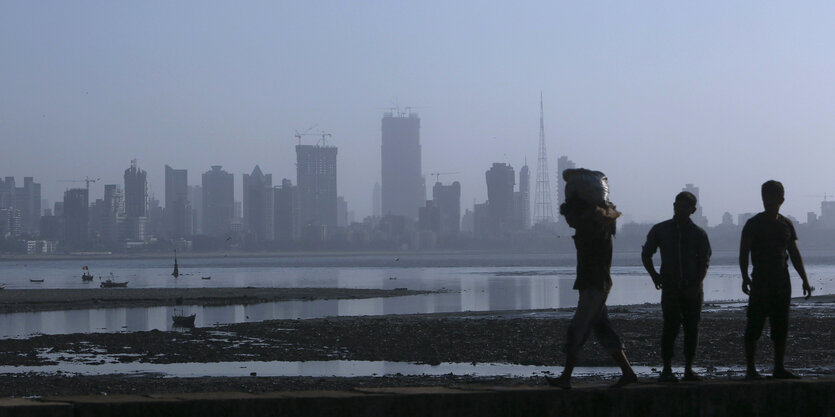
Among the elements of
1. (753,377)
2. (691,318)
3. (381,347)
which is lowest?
(381,347)

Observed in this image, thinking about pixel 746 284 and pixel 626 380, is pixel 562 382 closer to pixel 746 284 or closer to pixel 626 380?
pixel 626 380

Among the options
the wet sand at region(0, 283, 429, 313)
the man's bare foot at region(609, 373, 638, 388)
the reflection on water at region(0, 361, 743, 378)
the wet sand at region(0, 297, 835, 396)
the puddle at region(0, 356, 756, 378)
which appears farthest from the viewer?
the wet sand at region(0, 283, 429, 313)

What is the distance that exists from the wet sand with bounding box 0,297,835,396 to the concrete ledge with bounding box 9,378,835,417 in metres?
9.68

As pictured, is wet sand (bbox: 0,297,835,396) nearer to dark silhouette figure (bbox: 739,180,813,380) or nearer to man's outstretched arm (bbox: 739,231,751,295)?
dark silhouette figure (bbox: 739,180,813,380)

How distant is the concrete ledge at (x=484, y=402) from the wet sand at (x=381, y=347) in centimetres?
Result: 968

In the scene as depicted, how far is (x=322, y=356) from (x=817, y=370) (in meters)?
10.9

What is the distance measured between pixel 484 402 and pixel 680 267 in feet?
9.83

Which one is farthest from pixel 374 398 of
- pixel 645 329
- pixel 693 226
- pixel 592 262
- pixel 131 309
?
pixel 131 309

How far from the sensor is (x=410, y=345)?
27797 millimetres

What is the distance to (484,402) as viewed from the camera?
8.66m

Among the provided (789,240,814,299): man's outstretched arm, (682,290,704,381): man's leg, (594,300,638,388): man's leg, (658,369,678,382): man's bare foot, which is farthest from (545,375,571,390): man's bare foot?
(789,240,814,299): man's outstretched arm

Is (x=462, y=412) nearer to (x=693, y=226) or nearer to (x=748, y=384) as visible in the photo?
(x=748, y=384)

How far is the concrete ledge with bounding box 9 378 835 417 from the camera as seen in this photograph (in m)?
8.05

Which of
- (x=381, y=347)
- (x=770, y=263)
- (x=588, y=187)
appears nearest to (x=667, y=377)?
(x=770, y=263)
